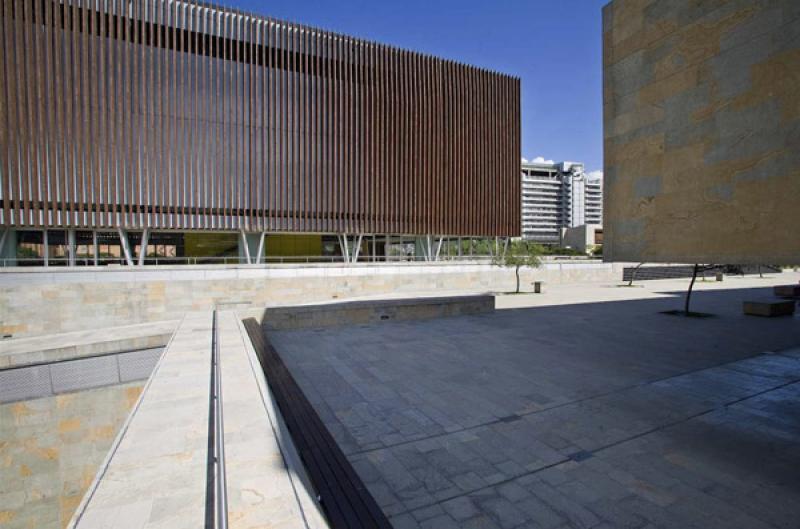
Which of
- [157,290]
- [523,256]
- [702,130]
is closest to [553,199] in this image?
[523,256]

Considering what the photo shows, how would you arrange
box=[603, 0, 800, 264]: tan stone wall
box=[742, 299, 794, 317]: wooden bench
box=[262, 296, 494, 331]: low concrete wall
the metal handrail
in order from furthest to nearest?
box=[742, 299, 794, 317]: wooden bench < box=[262, 296, 494, 331]: low concrete wall < box=[603, 0, 800, 264]: tan stone wall < the metal handrail

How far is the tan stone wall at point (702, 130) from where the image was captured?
5.05m

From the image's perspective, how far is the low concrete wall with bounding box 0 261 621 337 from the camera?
17.7m

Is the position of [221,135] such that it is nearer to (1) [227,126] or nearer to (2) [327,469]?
(1) [227,126]

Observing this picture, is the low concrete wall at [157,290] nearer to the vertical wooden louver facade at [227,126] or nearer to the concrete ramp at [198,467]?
the vertical wooden louver facade at [227,126]

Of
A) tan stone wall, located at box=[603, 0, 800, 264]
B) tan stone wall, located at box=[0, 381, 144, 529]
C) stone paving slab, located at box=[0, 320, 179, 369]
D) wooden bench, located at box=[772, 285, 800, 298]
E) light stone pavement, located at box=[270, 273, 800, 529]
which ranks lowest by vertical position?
tan stone wall, located at box=[0, 381, 144, 529]

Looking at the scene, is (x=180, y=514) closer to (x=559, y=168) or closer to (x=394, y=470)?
(x=394, y=470)

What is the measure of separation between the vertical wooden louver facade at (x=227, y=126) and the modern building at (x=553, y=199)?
91.9 metres

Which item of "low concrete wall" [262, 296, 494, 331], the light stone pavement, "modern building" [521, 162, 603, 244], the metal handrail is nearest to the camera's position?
the metal handrail

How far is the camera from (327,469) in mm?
4289

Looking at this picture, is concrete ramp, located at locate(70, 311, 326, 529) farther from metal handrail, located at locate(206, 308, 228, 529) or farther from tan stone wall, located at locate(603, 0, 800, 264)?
tan stone wall, located at locate(603, 0, 800, 264)

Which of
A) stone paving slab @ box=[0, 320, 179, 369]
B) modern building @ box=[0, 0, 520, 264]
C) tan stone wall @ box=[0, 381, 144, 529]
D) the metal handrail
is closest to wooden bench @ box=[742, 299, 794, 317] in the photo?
modern building @ box=[0, 0, 520, 264]

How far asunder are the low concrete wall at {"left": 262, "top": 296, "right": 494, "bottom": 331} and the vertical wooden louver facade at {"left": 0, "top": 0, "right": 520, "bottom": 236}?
48.6 ft

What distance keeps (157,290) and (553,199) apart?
12205cm
